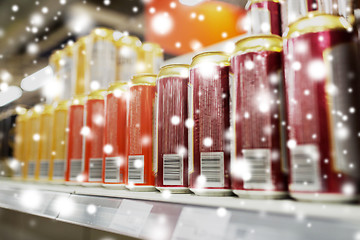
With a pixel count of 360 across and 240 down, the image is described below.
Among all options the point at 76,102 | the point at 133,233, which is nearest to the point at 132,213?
the point at 133,233

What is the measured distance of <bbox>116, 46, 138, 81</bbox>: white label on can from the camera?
4.48 feet

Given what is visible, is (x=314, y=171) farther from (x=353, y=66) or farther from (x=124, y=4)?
(x=124, y=4)

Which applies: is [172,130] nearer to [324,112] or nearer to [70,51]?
[324,112]

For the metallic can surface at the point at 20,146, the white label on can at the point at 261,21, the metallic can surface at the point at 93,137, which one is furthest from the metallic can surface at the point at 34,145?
the white label on can at the point at 261,21

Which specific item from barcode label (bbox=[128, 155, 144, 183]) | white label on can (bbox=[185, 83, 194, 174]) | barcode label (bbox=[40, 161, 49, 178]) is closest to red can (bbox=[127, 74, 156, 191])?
barcode label (bbox=[128, 155, 144, 183])

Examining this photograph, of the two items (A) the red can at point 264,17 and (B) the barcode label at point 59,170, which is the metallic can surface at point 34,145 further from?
(A) the red can at point 264,17

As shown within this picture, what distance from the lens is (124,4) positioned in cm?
224

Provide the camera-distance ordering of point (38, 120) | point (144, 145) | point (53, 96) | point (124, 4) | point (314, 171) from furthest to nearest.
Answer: point (124, 4) → point (53, 96) → point (38, 120) → point (144, 145) → point (314, 171)

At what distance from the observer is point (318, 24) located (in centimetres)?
54

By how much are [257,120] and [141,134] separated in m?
0.35

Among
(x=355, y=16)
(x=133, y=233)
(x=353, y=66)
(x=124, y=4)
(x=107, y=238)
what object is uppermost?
(x=124, y=4)

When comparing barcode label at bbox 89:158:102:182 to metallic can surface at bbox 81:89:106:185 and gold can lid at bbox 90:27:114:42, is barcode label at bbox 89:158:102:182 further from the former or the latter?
gold can lid at bbox 90:27:114:42

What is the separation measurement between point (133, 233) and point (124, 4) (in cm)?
194

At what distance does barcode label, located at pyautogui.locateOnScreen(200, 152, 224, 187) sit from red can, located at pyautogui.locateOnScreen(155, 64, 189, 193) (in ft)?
0.27
